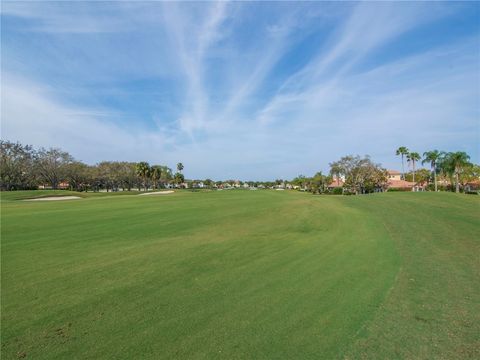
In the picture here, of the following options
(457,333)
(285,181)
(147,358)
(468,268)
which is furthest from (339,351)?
(285,181)

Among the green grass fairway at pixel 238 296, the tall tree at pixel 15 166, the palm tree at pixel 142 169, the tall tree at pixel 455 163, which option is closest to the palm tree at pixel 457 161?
the tall tree at pixel 455 163

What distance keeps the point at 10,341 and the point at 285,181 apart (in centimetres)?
17282

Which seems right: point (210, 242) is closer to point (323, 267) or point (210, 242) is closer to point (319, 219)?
point (323, 267)

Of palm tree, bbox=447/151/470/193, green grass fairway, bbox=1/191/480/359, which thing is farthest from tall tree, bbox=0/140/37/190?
palm tree, bbox=447/151/470/193

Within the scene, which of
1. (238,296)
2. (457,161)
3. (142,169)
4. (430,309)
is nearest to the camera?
(430,309)

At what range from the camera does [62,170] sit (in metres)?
76.1

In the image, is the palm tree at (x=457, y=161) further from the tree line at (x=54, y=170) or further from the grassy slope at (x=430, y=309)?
the tree line at (x=54, y=170)

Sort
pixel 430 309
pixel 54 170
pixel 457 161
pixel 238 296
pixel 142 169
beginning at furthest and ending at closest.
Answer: pixel 142 169, pixel 54 170, pixel 457 161, pixel 238 296, pixel 430 309

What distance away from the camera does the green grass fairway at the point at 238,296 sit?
371 cm

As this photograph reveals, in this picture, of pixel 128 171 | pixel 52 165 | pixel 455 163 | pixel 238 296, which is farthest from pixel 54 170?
pixel 455 163

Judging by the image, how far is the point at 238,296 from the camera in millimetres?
5270

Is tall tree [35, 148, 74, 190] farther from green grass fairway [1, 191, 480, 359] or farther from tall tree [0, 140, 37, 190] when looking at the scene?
green grass fairway [1, 191, 480, 359]

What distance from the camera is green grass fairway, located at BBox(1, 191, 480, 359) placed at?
3.71m

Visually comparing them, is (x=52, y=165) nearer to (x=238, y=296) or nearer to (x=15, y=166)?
(x=15, y=166)
